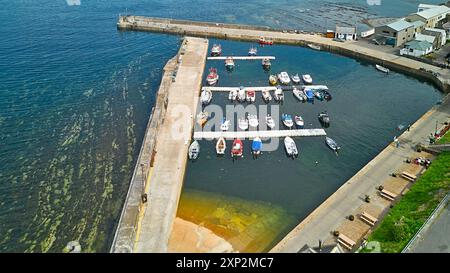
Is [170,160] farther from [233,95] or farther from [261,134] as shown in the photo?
[233,95]

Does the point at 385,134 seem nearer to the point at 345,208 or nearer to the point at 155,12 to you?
the point at 345,208

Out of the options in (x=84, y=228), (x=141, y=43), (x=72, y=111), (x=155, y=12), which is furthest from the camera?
(x=155, y=12)

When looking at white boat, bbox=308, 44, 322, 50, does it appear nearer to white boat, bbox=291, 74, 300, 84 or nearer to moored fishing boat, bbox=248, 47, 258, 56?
moored fishing boat, bbox=248, 47, 258, 56

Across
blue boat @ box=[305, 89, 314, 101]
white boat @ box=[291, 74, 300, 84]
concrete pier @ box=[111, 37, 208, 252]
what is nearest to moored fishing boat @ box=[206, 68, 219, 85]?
concrete pier @ box=[111, 37, 208, 252]

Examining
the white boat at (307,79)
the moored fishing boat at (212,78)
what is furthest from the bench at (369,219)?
the moored fishing boat at (212,78)

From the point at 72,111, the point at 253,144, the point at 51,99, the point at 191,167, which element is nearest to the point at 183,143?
the point at 191,167

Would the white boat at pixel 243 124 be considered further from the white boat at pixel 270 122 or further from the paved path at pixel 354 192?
the paved path at pixel 354 192

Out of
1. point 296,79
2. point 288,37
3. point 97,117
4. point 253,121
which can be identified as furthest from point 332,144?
point 288,37
